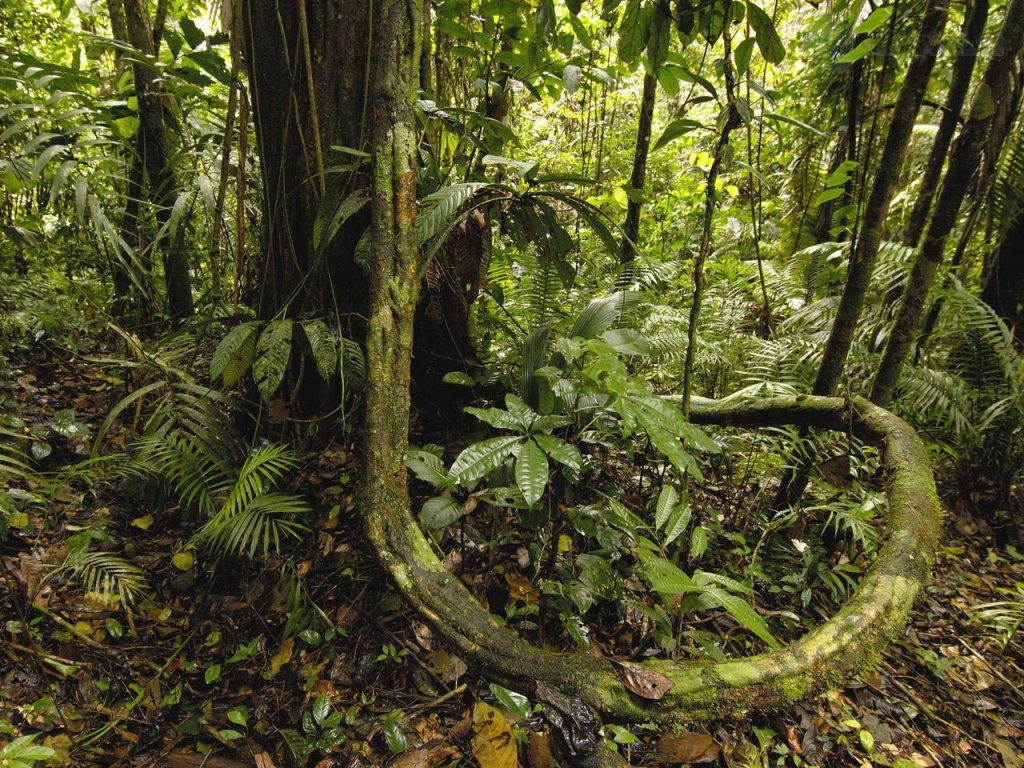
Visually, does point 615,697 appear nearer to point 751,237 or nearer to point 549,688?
point 549,688

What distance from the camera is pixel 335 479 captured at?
2.38m

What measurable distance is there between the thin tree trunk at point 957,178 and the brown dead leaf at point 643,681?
8.31ft

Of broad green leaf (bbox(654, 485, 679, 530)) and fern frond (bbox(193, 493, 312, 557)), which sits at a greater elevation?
broad green leaf (bbox(654, 485, 679, 530))

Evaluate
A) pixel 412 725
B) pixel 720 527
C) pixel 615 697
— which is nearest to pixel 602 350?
pixel 615 697

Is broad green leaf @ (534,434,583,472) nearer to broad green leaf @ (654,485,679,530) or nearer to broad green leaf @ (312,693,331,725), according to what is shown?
broad green leaf @ (654,485,679,530)

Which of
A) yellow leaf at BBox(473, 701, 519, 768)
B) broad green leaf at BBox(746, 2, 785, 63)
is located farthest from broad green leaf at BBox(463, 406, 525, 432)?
broad green leaf at BBox(746, 2, 785, 63)

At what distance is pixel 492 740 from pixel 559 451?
0.94 m

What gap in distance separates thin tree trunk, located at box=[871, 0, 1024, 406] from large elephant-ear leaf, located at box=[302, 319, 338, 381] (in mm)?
2927

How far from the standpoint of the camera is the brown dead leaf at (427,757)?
5.15 ft

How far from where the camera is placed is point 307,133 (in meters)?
2.22

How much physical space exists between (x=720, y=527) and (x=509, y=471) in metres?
1.42

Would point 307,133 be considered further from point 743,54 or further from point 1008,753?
point 1008,753

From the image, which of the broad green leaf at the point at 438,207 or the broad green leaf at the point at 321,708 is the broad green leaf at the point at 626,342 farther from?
the broad green leaf at the point at 321,708

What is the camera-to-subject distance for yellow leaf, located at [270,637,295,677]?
73.9 inches
